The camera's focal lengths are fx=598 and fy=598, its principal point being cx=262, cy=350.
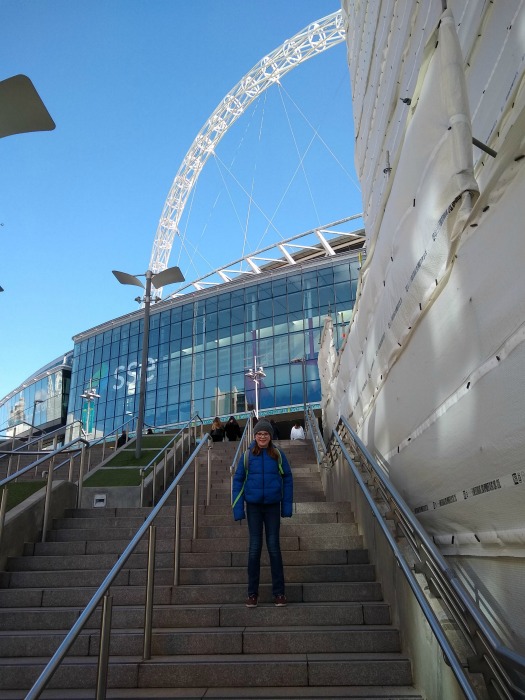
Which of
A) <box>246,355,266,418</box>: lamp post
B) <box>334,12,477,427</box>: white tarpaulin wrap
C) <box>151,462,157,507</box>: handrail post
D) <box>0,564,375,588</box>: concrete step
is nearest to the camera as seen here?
<box>334,12,477,427</box>: white tarpaulin wrap

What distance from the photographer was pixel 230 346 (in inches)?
1726

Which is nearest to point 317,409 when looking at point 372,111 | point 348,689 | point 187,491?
point 187,491

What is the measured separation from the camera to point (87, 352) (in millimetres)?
55156

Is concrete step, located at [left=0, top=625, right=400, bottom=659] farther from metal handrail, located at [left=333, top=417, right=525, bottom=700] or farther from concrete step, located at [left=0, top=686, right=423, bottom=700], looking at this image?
metal handrail, located at [left=333, top=417, right=525, bottom=700]

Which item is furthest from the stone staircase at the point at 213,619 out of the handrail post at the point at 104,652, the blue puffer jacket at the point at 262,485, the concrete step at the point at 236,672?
the blue puffer jacket at the point at 262,485

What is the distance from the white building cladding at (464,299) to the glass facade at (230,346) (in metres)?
34.4

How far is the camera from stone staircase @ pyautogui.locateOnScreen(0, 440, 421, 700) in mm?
3611

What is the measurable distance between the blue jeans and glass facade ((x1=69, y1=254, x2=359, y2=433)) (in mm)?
33487

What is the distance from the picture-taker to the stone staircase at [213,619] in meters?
3.61

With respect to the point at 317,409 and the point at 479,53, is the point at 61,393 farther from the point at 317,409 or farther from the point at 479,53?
the point at 479,53

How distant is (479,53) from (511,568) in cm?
259

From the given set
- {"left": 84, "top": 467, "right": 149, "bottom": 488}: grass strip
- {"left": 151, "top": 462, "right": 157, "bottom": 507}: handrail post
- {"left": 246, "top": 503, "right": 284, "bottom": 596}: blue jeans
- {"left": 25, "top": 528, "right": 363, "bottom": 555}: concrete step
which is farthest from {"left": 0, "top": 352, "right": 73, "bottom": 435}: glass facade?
{"left": 246, "top": 503, "right": 284, "bottom": 596}: blue jeans

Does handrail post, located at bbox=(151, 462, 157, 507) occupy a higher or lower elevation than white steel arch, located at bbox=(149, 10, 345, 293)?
lower

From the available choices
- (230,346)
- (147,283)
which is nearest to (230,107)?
(230,346)
